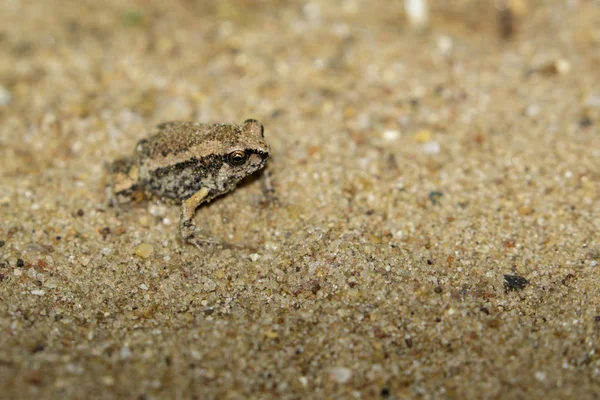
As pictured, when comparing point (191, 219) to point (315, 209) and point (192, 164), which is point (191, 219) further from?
point (315, 209)

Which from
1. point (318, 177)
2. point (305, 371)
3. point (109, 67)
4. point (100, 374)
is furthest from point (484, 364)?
point (109, 67)

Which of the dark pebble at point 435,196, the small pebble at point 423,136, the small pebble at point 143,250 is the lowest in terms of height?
the dark pebble at point 435,196

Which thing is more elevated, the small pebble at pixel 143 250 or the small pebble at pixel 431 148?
the small pebble at pixel 431 148

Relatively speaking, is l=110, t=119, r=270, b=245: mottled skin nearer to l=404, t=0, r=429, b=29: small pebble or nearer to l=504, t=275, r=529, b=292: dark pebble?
l=504, t=275, r=529, b=292: dark pebble

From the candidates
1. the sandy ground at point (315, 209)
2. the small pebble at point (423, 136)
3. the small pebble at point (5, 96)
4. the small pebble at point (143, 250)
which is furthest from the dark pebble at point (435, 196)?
the small pebble at point (5, 96)

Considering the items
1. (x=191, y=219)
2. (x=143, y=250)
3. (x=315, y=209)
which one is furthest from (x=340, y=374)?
(x=143, y=250)

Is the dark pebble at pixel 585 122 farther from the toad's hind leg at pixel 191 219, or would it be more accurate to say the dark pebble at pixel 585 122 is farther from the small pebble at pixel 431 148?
the toad's hind leg at pixel 191 219
